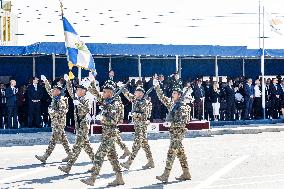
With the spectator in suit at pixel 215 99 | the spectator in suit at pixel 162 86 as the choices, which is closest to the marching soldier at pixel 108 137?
the spectator in suit at pixel 162 86

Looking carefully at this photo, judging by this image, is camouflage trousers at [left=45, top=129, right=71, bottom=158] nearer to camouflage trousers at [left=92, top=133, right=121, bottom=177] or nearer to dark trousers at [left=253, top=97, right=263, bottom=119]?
camouflage trousers at [left=92, top=133, right=121, bottom=177]

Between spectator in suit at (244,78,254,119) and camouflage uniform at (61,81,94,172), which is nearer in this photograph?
camouflage uniform at (61,81,94,172)

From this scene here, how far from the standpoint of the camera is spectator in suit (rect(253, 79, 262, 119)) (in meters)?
24.9

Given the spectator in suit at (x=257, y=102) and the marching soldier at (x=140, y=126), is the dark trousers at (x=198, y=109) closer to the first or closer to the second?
the spectator in suit at (x=257, y=102)

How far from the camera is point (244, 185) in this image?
10953 mm

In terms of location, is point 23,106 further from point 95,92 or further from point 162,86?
point 95,92

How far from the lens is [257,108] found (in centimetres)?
2553

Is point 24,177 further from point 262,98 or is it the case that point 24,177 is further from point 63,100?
point 262,98

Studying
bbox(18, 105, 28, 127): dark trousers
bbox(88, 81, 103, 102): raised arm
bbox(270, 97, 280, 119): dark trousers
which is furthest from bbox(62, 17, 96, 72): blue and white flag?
bbox(270, 97, 280, 119): dark trousers

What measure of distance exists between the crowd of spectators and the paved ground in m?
3.48

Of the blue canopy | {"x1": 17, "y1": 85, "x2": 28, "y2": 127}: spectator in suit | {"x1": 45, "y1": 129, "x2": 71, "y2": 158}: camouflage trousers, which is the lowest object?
{"x1": 45, "y1": 129, "x2": 71, "y2": 158}: camouflage trousers

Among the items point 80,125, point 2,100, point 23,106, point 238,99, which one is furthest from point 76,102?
point 238,99

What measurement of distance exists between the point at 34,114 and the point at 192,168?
9.71m

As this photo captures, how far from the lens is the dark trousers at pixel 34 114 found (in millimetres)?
20794
